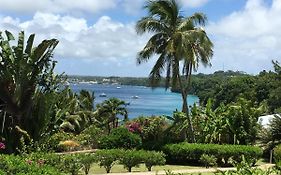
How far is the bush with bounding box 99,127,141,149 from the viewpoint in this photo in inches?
912

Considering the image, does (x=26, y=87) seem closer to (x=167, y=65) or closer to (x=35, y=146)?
(x=35, y=146)

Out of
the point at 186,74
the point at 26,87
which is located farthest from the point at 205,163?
the point at 26,87

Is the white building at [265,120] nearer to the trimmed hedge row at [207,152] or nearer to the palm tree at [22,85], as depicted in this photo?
the trimmed hedge row at [207,152]

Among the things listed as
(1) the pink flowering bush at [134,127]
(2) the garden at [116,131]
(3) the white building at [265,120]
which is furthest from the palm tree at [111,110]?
(3) the white building at [265,120]

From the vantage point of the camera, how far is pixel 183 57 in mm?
24219

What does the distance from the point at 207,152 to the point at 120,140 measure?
14.5ft

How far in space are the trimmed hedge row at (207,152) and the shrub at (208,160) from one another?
41 centimetres

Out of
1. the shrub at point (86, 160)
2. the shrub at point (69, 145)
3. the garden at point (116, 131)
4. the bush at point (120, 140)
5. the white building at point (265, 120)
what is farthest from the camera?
the white building at point (265, 120)

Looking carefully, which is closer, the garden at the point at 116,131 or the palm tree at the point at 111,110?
the garden at the point at 116,131

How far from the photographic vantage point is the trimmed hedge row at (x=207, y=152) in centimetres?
2105

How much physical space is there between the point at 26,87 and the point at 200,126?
420 inches

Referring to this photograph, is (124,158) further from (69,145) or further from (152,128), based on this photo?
(69,145)

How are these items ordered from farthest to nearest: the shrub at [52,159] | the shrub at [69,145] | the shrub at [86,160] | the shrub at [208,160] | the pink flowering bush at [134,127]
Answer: the pink flowering bush at [134,127] < the shrub at [69,145] < the shrub at [208,160] < the shrub at [86,160] < the shrub at [52,159]

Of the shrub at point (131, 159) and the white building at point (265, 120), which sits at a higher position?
the white building at point (265, 120)
